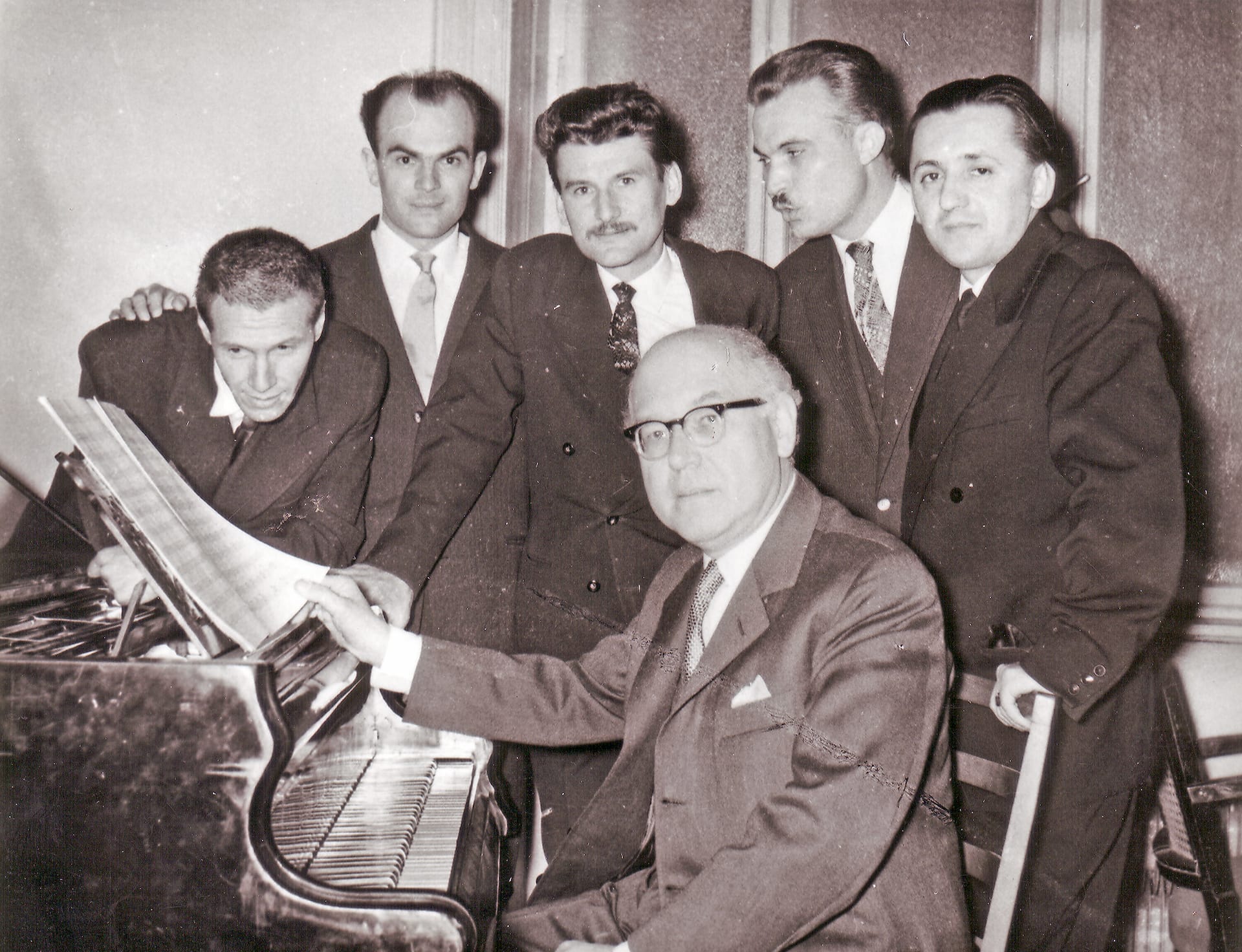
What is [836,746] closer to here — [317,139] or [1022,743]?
[1022,743]

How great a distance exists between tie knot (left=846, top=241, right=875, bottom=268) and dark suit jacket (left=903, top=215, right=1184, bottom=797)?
376 mm

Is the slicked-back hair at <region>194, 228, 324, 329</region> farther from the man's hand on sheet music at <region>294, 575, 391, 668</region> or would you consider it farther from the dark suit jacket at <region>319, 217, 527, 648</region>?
the man's hand on sheet music at <region>294, 575, 391, 668</region>

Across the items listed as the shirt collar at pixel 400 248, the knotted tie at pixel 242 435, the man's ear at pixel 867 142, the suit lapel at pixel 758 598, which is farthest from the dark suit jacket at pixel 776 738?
the shirt collar at pixel 400 248

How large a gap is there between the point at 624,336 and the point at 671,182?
46 centimetres

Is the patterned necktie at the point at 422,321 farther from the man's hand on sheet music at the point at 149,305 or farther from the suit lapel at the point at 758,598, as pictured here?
the suit lapel at the point at 758,598

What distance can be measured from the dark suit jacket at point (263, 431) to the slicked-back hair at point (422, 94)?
2.57 ft

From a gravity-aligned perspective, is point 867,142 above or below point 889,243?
above

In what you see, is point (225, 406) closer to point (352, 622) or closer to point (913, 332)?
point (352, 622)

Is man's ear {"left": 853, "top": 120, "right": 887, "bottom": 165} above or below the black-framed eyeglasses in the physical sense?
above

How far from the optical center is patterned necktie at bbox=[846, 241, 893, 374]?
2.68 m

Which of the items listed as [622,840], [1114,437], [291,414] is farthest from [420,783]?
[1114,437]

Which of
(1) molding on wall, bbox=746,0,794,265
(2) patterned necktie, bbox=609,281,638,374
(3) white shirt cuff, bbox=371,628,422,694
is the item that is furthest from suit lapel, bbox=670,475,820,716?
(1) molding on wall, bbox=746,0,794,265

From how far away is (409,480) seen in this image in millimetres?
2969

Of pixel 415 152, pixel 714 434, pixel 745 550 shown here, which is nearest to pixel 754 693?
pixel 745 550
